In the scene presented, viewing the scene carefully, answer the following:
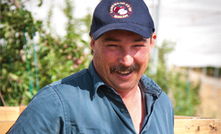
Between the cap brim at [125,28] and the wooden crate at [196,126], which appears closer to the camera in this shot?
the cap brim at [125,28]

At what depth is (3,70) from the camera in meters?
2.51

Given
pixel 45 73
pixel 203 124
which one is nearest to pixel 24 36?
pixel 45 73

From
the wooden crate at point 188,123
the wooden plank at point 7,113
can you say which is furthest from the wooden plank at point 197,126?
the wooden plank at point 7,113

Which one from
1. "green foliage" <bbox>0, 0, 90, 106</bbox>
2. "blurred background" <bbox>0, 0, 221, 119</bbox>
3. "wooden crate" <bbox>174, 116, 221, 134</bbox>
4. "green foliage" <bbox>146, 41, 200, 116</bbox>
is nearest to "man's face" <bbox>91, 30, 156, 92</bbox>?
"wooden crate" <bbox>174, 116, 221, 134</bbox>

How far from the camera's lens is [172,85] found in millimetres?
3914

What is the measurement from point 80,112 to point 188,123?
2.84 ft

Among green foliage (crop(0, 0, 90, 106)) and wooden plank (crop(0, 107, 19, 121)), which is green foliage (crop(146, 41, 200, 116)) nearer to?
green foliage (crop(0, 0, 90, 106))

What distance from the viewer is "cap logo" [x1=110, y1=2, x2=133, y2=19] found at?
1294 millimetres

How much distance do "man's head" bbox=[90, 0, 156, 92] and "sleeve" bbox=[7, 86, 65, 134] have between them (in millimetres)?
324

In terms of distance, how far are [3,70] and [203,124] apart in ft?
6.21

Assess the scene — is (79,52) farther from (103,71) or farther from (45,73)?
(103,71)

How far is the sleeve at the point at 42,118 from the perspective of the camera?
1.15m

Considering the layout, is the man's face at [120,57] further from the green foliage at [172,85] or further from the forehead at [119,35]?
the green foliage at [172,85]

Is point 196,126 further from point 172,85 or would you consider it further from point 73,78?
point 172,85
